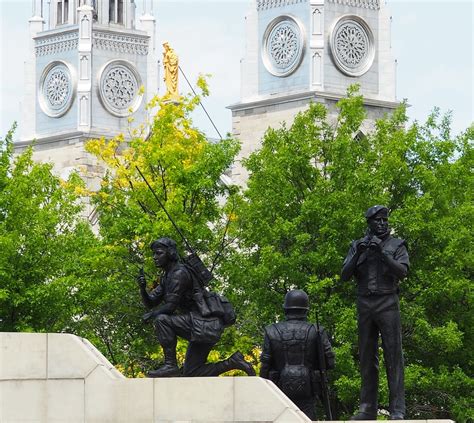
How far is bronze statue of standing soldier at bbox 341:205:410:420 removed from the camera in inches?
826

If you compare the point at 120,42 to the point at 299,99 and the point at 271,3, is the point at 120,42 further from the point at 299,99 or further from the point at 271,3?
the point at 299,99

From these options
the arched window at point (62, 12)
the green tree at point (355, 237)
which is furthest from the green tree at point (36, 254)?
the arched window at point (62, 12)

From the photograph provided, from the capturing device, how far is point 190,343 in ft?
70.8

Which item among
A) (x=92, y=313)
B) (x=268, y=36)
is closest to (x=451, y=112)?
(x=92, y=313)

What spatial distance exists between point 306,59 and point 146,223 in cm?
3041

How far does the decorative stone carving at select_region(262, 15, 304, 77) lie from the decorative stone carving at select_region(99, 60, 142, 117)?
1687cm

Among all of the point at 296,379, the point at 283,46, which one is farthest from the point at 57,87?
the point at 296,379

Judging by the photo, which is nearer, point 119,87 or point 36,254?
point 36,254

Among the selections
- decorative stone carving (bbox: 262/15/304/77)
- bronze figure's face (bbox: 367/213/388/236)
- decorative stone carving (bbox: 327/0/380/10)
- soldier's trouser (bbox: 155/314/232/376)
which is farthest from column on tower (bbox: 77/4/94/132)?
bronze figure's face (bbox: 367/213/388/236)

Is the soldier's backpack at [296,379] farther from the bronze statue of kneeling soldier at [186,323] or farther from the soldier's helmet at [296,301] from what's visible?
the bronze statue of kneeling soldier at [186,323]

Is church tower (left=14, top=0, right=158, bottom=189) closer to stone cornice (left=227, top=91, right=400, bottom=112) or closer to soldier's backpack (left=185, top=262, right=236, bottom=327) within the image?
stone cornice (left=227, top=91, right=400, bottom=112)

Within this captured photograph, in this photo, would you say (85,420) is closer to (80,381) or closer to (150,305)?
(80,381)

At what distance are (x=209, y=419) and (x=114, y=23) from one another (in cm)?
6941

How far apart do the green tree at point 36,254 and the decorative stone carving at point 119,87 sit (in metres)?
42.0
